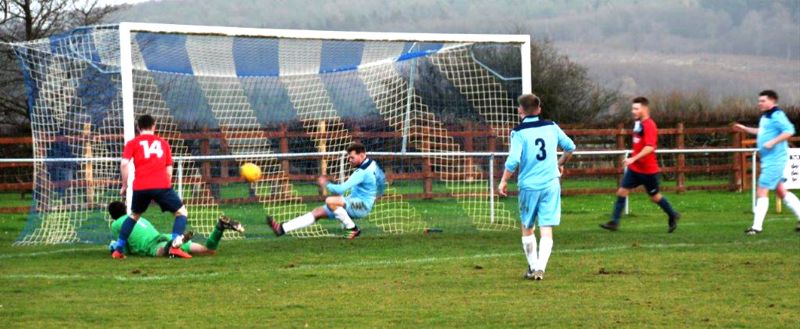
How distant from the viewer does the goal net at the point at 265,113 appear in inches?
683

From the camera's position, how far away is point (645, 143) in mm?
17234

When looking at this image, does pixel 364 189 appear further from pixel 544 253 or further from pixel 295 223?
pixel 544 253

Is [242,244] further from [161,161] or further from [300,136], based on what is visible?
[300,136]

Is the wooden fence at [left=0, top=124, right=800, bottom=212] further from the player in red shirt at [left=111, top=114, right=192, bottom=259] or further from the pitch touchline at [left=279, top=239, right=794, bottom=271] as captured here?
the pitch touchline at [left=279, top=239, right=794, bottom=271]

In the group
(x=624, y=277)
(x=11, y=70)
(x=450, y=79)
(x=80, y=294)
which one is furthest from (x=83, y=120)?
(x=11, y=70)

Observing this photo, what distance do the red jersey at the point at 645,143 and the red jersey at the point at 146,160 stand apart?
20.6ft

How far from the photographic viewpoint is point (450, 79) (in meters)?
19.6

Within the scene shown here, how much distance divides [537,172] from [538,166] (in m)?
0.05

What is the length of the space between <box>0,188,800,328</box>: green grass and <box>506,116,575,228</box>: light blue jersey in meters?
0.62

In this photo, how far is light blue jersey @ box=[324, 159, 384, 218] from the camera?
651 inches

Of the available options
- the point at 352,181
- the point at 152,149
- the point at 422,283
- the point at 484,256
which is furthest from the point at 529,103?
the point at 352,181

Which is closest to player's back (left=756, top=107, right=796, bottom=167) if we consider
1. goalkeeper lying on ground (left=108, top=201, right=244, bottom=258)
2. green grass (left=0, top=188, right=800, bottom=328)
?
green grass (left=0, top=188, right=800, bottom=328)

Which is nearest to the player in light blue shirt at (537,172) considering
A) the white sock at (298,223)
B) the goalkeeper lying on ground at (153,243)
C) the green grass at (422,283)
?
the green grass at (422,283)

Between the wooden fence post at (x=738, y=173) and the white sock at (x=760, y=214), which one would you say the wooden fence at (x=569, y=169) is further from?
the white sock at (x=760, y=214)
